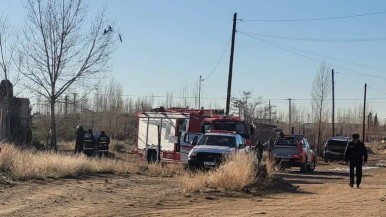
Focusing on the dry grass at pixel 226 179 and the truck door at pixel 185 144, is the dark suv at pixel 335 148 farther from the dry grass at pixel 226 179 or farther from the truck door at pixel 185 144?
the dry grass at pixel 226 179

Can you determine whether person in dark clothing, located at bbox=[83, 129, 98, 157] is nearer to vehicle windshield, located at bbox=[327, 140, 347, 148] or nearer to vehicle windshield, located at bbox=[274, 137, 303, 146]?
vehicle windshield, located at bbox=[274, 137, 303, 146]

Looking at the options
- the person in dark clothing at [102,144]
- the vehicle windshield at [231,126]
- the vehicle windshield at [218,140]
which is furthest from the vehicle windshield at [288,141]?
the person in dark clothing at [102,144]

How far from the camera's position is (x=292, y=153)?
30.2m

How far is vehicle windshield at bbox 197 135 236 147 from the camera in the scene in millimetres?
22781

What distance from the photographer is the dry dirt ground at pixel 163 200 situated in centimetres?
1201

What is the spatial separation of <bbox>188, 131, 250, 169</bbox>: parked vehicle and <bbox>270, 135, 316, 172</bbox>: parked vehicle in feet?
23.1

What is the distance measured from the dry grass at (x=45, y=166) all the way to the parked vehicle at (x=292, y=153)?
35.9 ft

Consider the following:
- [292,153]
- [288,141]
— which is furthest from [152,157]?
[288,141]

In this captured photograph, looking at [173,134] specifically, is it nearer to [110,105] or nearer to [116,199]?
[116,199]

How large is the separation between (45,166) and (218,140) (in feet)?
23.5

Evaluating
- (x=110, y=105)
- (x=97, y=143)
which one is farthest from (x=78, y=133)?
(x=110, y=105)

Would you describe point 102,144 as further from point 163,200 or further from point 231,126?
point 163,200

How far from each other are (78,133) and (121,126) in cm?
2991

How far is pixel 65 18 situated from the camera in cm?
2578
